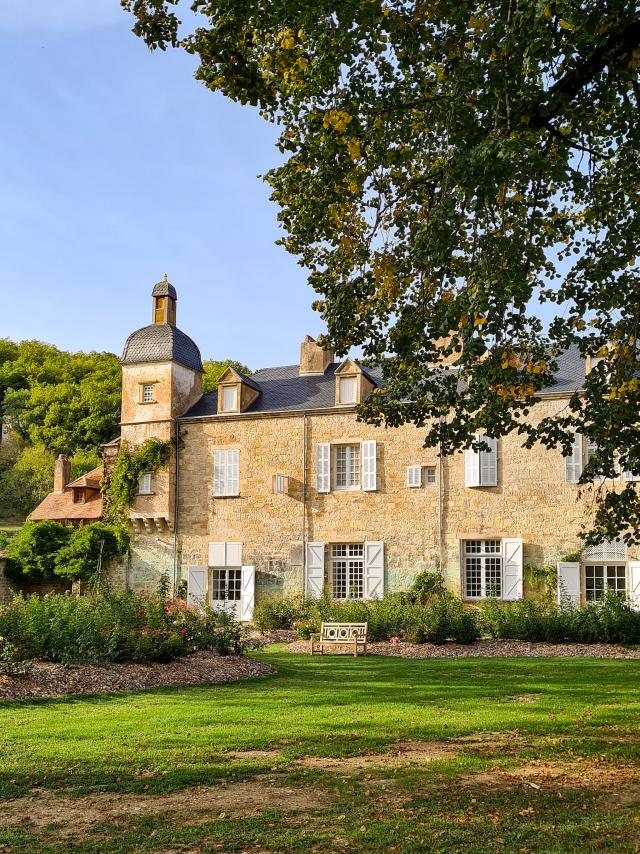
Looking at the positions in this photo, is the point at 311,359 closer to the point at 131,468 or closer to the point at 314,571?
the point at 131,468

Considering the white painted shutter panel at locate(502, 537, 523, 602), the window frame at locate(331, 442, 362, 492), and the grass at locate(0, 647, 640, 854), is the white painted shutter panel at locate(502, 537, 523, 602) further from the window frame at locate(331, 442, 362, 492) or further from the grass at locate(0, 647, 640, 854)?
the grass at locate(0, 647, 640, 854)

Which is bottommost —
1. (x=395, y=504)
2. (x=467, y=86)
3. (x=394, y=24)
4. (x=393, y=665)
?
(x=393, y=665)

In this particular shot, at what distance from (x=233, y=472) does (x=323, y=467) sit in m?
2.99

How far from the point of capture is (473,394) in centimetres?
962

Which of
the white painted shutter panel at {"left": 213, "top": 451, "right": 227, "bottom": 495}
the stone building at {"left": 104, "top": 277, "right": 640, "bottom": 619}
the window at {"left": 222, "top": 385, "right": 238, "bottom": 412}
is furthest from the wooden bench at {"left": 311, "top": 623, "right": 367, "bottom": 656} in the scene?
the window at {"left": 222, "top": 385, "right": 238, "bottom": 412}

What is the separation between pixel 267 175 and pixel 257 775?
5914mm

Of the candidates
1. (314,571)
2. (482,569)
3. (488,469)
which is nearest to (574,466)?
(488,469)

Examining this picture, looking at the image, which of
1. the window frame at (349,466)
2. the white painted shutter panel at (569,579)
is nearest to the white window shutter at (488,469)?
the white painted shutter panel at (569,579)

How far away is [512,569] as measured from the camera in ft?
75.7

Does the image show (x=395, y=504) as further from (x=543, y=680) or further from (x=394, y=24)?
(x=394, y=24)

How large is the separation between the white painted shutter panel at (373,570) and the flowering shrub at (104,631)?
10.7m

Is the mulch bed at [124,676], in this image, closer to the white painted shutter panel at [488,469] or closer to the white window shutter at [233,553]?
the white painted shutter panel at [488,469]

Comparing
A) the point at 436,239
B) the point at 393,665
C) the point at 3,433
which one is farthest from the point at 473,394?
the point at 3,433

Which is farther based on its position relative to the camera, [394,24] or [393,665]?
[393,665]
